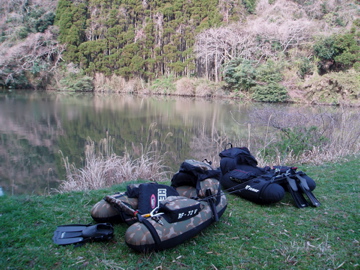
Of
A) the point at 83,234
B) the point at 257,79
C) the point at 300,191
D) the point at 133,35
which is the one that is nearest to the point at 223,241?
the point at 83,234

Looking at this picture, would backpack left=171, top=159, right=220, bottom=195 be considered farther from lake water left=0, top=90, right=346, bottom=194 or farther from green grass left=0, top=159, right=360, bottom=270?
lake water left=0, top=90, right=346, bottom=194

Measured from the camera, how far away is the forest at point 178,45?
22.5m

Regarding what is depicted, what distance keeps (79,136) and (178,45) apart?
971 inches

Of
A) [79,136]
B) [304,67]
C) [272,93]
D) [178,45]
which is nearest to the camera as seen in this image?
[79,136]

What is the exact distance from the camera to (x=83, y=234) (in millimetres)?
2162

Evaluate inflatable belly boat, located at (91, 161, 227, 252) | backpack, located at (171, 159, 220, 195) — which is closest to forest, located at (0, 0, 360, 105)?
backpack, located at (171, 159, 220, 195)

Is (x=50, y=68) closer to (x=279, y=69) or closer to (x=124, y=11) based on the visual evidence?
(x=124, y=11)

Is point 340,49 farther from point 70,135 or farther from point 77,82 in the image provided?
point 77,82

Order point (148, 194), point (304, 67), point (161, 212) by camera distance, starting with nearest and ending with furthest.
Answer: point (161, 212), point (148, 194), point (304, 67)

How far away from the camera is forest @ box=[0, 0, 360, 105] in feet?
73.9

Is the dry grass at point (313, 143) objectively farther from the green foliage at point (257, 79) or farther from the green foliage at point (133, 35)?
the green foliage at point (133, 35)

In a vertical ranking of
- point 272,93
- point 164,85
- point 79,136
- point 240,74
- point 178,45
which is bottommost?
point 79,136

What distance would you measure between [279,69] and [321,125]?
1632 centimetres

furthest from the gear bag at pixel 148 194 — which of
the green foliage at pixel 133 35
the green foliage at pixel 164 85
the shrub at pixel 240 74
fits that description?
the green foliage at pixel 133 35
